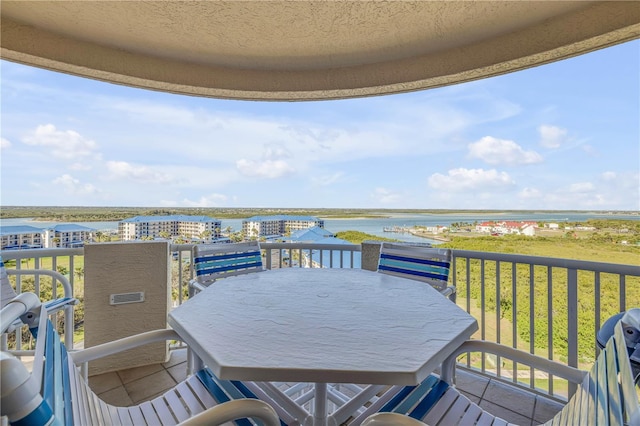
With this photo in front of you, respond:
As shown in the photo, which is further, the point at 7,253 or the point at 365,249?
the point at 365,249

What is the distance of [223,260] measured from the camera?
263 centimetres

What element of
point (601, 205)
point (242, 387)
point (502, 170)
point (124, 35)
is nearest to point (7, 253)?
point (124, 35)

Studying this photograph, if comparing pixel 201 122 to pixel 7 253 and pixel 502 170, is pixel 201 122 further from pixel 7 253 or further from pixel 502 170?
pixel 502 170

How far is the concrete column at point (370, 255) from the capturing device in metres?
3.23

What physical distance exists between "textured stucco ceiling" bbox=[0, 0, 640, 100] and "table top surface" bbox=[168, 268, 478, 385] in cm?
223

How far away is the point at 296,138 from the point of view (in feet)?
29.2

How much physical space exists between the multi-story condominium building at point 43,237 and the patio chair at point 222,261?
1438mm

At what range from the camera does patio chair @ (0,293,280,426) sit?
524mm

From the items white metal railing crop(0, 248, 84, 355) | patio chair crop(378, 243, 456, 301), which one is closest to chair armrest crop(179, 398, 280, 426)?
patio chair crop(378, 243, 456, 301)

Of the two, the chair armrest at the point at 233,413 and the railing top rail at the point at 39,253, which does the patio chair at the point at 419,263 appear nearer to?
the chair armrest at the point at 233,413

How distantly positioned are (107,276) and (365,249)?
2501 millimetres

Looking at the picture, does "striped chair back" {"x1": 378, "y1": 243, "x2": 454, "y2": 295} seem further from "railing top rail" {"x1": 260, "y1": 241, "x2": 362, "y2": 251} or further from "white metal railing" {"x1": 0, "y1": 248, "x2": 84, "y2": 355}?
"white metal railing" {"x1": 0, "y1": 248, "x2": 84, "y2": 355}

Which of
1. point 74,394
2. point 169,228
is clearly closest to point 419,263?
point 74,394

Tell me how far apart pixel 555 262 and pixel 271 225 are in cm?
361
